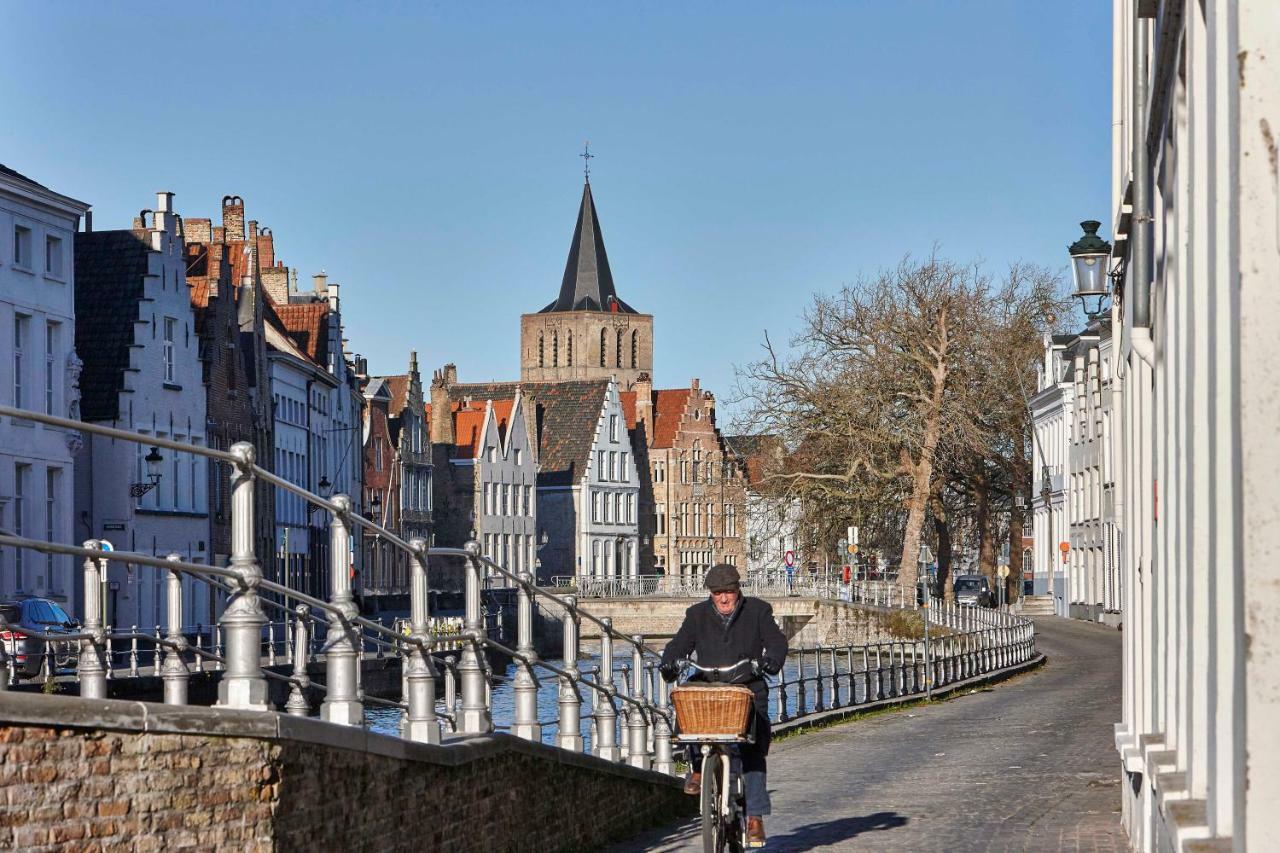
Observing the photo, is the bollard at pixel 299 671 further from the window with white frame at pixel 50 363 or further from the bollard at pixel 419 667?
the window with white frame at pixel 50 363

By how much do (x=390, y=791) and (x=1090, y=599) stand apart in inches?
2816

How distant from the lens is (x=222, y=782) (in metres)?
7.45

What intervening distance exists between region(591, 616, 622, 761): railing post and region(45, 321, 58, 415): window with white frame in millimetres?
31708

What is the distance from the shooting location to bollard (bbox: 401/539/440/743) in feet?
32.2

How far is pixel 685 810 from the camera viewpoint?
15.8 m

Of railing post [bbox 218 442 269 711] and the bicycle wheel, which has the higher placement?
railing post [bbox 218 442 269 711]

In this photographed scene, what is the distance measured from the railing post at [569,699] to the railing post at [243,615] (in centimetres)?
498

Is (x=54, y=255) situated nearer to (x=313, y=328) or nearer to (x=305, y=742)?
(x=313, y=328)

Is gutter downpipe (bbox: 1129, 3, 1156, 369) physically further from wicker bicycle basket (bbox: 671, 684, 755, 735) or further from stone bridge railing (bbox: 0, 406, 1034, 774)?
stone bridge railing (bbox: 0, 406, 1034, 774)

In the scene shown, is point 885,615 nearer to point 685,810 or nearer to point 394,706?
point 685,810

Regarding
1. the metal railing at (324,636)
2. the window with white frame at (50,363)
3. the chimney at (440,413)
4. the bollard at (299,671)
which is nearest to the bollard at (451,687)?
the metal railing at (324,636)

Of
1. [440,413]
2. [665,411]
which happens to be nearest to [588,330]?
[665,411]

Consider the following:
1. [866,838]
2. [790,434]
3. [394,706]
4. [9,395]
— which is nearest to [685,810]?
[866,838]

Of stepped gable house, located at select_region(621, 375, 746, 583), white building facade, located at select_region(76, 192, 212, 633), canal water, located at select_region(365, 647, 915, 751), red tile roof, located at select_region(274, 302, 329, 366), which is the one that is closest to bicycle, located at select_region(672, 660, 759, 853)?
canal water, located at select_region(365, 647, 915, 751)
